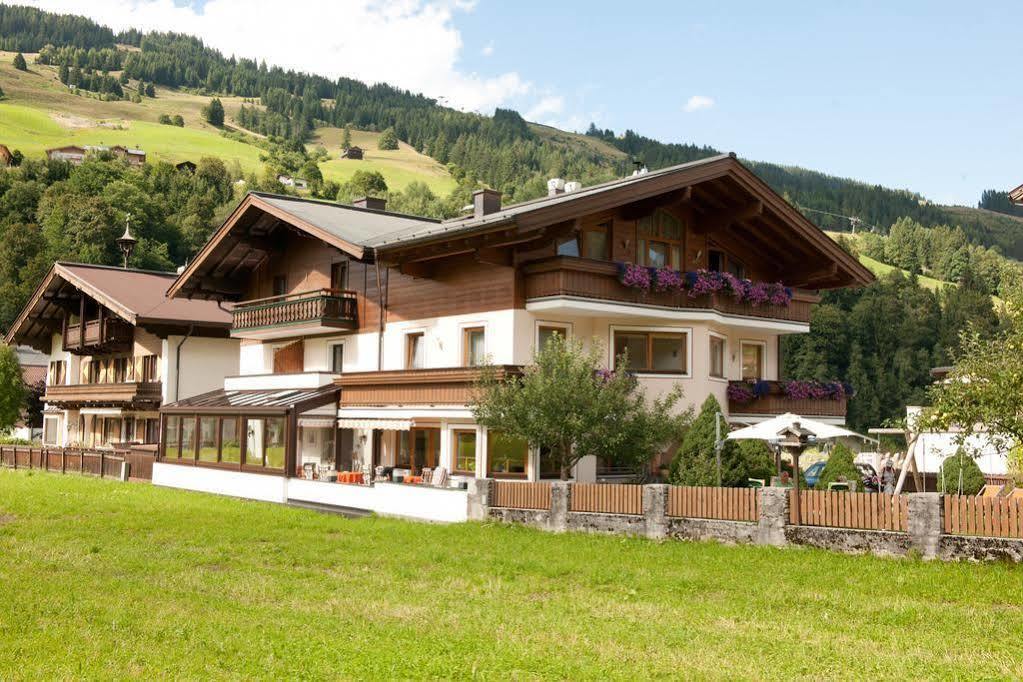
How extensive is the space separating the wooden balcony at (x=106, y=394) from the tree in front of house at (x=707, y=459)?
24332mm

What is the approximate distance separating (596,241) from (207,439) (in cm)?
1465

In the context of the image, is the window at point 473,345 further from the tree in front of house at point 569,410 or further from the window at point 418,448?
the tree in front of house at point 569,410

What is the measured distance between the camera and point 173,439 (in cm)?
3650

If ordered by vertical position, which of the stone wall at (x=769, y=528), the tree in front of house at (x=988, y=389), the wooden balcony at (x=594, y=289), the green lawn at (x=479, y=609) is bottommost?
the green lawn at (x=479, y=609)

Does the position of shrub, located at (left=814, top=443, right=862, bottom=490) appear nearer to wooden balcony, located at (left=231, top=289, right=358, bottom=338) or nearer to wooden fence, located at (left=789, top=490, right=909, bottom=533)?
wooden fence, located at (left=789, top=490, right=909, bottom=533)

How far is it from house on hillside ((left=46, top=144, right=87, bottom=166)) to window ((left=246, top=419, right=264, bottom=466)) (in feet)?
328

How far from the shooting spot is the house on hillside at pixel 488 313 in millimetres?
26672

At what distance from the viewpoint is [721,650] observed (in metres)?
11.0

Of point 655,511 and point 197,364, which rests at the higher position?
point 197,364

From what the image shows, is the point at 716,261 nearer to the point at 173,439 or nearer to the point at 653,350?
the point at 653,350

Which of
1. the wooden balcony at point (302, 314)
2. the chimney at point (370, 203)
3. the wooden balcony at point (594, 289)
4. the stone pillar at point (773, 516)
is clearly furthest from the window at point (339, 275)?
the stone pillar at point (773, 516)

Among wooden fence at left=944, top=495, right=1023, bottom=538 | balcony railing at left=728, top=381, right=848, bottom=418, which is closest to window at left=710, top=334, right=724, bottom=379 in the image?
balcony railing at left=728, top=381, right=848, bottom=418

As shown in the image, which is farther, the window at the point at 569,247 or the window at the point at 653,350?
the window at the point at 653,350

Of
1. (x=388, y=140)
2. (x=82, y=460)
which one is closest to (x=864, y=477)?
(x=82, y=460)
